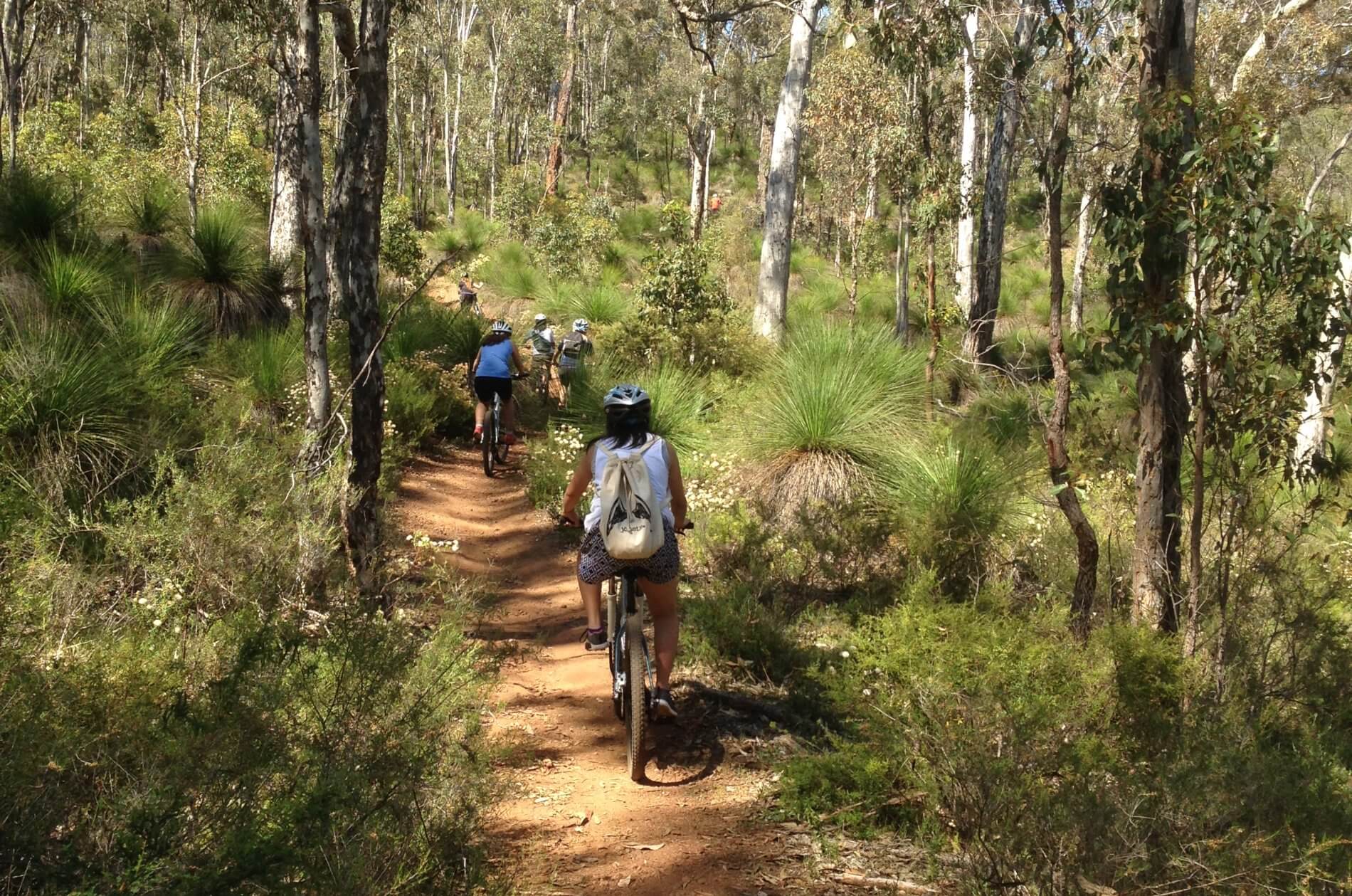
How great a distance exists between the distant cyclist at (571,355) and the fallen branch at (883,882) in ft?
28.7

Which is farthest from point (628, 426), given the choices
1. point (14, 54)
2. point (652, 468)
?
point (14, 54)

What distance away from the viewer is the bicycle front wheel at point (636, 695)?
433cm

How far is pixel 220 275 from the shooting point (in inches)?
408

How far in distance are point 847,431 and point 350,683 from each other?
17.4 ft

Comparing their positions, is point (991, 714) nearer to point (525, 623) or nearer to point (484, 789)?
point (484, 789)

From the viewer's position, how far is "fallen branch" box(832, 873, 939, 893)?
3367mm

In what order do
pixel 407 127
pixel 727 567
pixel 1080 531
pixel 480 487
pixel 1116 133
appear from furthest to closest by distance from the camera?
1. pixel 407 127
2. pixel 1116 133
3. pixel 480 487
4. pixel 727 567
5. pixel 1080 531

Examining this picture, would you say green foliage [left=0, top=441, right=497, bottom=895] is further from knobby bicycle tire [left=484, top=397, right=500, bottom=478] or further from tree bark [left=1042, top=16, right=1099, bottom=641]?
knobby bicycle tire [left=484, top=397, right=500, bottom=478]

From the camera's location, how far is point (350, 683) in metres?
3.34

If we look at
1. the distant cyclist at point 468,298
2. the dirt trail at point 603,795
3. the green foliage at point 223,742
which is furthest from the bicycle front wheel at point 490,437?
the green foliage at point 223,742

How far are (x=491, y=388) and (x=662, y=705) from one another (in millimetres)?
6576

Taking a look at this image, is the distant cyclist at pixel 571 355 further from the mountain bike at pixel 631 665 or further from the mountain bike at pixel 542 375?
the mountain bike at pixel 631 665

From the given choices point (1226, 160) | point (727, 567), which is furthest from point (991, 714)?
point (727, 567)

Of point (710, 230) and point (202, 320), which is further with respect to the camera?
point (710, 230)
